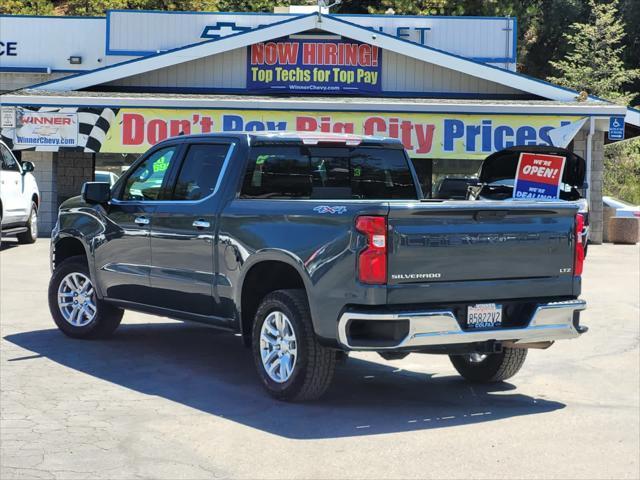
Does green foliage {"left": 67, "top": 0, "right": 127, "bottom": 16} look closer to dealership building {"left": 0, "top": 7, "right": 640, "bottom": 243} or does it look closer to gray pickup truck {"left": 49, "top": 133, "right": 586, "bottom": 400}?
dealership building {"left": 0, "top": 7, "right": 640, "bottom": 243}

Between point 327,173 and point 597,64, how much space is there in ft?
138

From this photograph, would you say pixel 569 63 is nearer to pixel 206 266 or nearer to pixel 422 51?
pixel 422 51

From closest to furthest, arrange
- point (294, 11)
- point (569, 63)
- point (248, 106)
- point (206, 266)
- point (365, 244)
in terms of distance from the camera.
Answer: point (365, 244), point (206, 266), point (248, 106), point (294, 11), point (569, 63)

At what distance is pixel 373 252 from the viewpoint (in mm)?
6793

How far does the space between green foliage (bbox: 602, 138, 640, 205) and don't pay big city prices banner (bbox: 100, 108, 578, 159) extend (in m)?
16.1

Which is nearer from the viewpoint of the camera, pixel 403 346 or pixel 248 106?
pixel 403 346

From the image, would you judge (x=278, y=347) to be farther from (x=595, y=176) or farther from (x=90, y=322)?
(x=595, y=176)

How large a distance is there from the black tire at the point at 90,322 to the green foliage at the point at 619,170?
1255 inches

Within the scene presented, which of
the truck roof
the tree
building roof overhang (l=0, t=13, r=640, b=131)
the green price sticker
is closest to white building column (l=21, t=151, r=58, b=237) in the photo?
building roof overhang (l=0, t=13, r=640, b=131)

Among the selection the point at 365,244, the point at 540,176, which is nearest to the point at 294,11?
the point at 540,176

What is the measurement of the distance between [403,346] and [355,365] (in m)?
2.30

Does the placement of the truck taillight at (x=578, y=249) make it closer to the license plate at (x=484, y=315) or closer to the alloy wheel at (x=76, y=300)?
the license plate at (x=484, y=315)

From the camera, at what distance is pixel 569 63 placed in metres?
51.2

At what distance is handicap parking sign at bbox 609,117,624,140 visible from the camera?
78.4 feet
